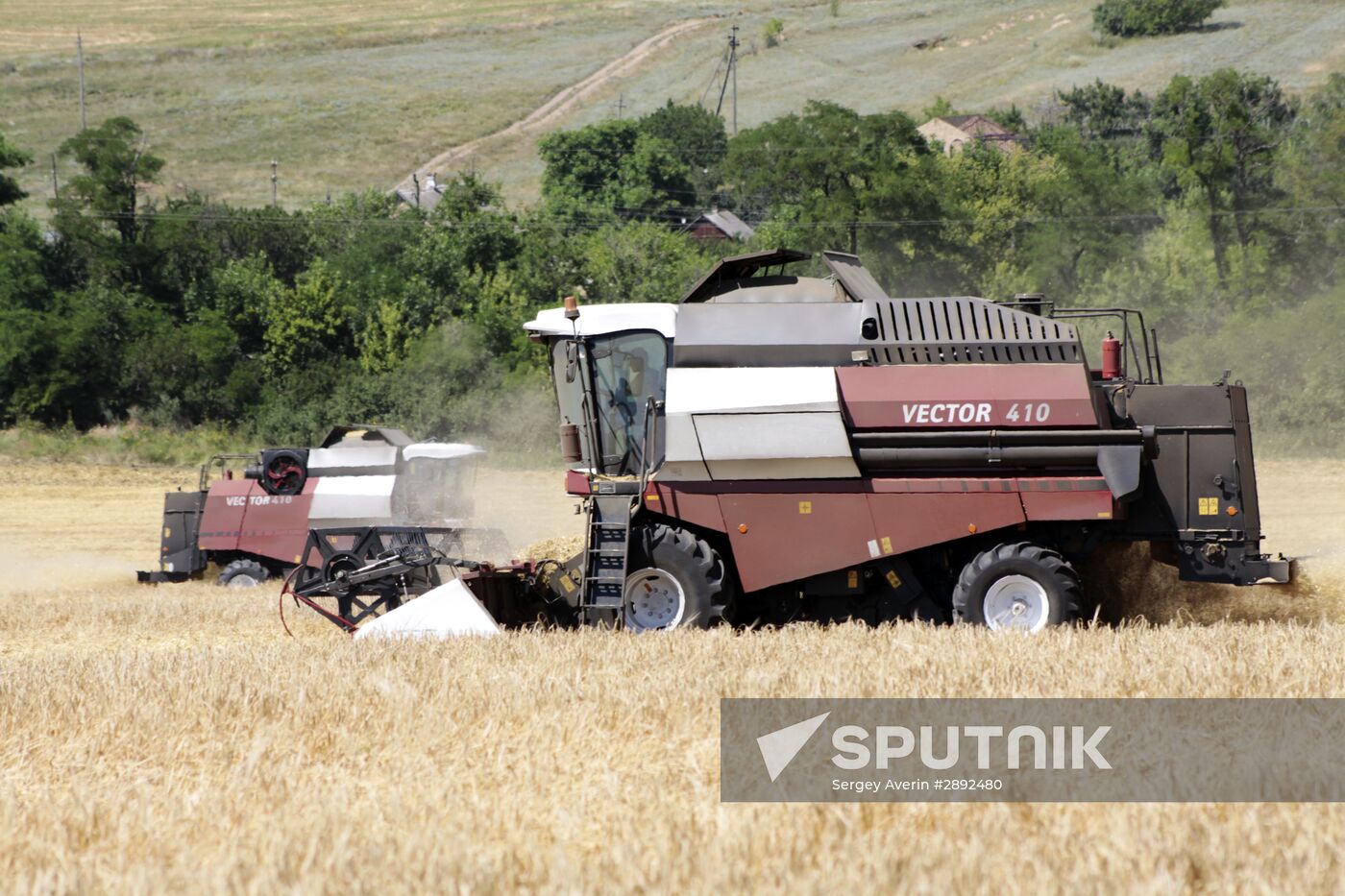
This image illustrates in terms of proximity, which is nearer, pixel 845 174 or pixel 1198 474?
pixel 1198 474

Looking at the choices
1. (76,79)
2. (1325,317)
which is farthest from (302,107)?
(1325,317)

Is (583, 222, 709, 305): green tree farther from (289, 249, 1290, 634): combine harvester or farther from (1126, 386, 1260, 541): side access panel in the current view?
(1126, 386, 1260, 541): side access panel

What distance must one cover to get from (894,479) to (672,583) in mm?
1629

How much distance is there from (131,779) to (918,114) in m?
88.8

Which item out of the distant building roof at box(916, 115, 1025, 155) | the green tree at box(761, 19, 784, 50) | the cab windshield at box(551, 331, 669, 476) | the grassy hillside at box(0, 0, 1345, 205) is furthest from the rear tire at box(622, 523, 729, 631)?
the green tree at box(761, 19, 784, 50)

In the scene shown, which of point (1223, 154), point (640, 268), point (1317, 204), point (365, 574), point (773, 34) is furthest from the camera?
point (773, 34)

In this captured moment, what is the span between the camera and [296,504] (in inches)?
725

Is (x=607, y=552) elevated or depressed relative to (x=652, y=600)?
elevated

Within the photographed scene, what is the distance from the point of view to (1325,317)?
115 ft

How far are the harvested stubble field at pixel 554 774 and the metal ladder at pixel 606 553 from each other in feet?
1.40

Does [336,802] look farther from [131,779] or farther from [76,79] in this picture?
[76,79]

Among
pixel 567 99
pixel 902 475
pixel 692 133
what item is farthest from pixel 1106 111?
pixel 902 475

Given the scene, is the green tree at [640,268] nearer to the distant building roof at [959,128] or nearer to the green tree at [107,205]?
the green tree at [107,205]

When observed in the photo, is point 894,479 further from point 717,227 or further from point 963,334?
point 717,227
